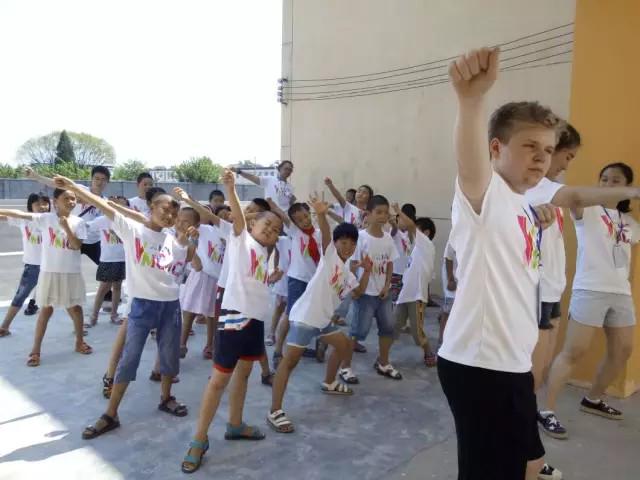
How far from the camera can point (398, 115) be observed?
8406mm

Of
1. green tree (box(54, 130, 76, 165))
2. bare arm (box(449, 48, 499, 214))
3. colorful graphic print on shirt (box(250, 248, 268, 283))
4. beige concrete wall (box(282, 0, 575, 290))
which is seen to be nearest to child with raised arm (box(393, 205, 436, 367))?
colorful graphic print on shirt (box(250, 248, 268, 283))

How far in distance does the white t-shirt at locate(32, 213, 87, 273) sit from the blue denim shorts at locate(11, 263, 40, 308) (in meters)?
0.88

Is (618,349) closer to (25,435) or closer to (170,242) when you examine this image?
(170,242)

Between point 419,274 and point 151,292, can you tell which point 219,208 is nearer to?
point 151,292

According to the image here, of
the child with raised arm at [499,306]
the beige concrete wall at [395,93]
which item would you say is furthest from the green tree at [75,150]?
the child with raised arm at [499,306]

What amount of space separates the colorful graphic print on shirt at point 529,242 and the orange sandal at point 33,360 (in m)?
4.24

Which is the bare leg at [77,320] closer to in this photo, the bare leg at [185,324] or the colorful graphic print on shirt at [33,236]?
the bare leg at [185,324]

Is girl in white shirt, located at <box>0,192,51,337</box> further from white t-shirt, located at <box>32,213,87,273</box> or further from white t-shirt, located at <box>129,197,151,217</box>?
white t-shirt, located at <box>129,197,151,217</box>

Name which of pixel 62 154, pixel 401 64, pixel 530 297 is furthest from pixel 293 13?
pixel 62 154

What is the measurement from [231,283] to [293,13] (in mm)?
8638

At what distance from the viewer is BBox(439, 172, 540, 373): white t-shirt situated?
1.48 metres

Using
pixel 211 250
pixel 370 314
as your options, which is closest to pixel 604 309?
pixel 370 314

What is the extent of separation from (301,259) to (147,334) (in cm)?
171

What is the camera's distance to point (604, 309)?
10.9 feet
